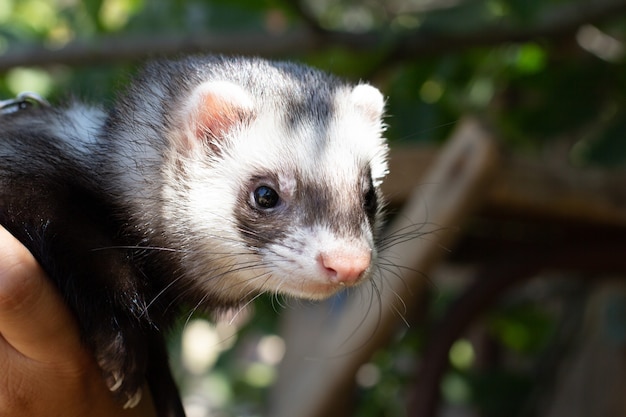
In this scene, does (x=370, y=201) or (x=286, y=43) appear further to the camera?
(x=286, y=43)

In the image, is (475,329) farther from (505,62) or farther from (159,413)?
(159,413)

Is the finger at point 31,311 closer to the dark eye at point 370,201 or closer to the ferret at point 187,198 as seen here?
the ferret at point 187,198

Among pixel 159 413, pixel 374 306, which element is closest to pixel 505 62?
pixel 374 306

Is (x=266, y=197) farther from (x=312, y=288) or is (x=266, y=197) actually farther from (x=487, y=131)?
(x=487, y=131)

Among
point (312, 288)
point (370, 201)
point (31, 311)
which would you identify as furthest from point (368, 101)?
point (31, 311)

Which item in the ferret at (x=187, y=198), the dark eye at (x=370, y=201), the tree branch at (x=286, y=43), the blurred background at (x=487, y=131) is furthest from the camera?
the tree branch at (x=286, y=43)

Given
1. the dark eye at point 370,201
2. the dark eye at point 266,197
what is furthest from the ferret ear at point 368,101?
the dark eye at point 266,197
